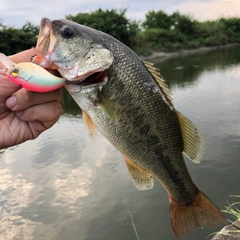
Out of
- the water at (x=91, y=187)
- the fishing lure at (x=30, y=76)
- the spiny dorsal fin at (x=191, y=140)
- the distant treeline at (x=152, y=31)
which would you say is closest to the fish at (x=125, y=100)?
the spiny dorsal fin at (x=191, y=140)

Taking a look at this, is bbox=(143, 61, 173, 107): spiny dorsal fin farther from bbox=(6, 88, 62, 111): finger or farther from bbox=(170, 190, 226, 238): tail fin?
bbox=(170, 190, 226, 238): tail fin

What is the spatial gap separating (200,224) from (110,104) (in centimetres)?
124

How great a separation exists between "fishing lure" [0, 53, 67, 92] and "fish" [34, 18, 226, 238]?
12cm

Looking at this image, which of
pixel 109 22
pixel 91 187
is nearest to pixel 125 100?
pixel 91 187

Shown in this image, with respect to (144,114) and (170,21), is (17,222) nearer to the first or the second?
(144,114)

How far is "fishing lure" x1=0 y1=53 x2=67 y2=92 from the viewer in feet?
5.78

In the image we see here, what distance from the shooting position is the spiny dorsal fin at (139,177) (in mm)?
2426

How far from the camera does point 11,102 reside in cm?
213

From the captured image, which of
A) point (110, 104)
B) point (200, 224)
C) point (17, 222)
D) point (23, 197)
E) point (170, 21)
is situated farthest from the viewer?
point (170, 21)

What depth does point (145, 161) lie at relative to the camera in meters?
2.38

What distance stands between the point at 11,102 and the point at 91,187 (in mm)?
7090

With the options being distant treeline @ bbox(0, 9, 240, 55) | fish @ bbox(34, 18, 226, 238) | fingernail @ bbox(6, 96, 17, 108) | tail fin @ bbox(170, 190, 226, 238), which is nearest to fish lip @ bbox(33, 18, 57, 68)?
fish @ bbox(34, 18, 226, 238)

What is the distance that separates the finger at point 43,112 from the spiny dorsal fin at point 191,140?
2.84ft

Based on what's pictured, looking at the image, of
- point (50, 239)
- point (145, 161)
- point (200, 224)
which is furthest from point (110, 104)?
point (50, 239)
